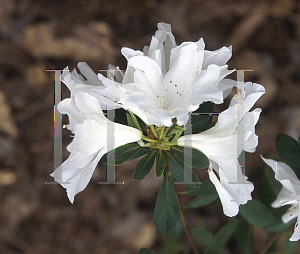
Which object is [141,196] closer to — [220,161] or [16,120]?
[16,120]

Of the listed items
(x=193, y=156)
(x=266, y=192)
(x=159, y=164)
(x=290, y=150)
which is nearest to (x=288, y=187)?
(x=290, y=150)

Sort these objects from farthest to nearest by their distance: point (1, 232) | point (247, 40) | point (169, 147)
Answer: point (247, 40) < point (1, 232) < point (169, 147)

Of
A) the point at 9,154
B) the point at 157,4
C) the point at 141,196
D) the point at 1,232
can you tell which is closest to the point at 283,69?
the point at 157,4

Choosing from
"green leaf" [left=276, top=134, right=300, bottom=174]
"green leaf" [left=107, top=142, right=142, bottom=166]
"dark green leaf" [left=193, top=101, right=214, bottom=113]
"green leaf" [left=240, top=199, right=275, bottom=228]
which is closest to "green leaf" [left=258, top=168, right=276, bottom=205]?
"green leaf" [left=240, top=199, right=275, bottom=228]

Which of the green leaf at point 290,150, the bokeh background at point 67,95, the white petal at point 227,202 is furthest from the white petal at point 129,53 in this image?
the bokeh background at point 67,95

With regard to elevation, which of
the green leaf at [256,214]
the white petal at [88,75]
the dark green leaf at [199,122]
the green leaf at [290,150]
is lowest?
the green leaf at [256,214]

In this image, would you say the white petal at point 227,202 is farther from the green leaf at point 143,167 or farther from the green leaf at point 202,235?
the green leaf at point 202,235

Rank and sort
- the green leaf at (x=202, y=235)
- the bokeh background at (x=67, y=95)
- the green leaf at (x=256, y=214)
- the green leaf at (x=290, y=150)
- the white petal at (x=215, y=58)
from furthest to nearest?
the bokeh background at (x=67, y=95) < the green leaf at (x=202, y=235) < the green leaf at (x=256, y=214) < the green leaf at (x=290, y=150) < the white petal at (x=215, y=58)
